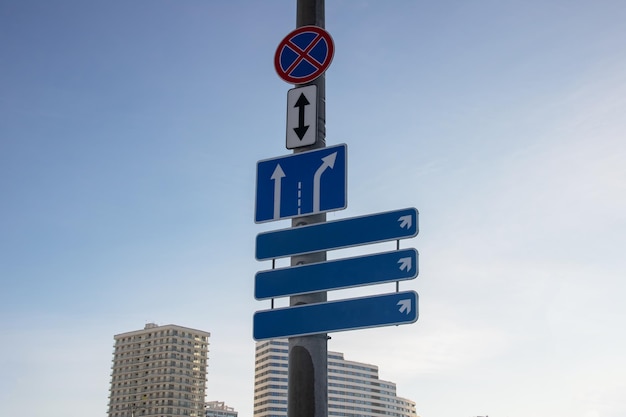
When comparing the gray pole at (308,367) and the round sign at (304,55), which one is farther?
the round sign at (304,55)

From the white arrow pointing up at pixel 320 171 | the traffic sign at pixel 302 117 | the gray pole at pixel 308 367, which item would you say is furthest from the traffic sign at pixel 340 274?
the traffic sign at pixel 302 117

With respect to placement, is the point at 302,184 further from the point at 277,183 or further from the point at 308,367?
the point at 308,367

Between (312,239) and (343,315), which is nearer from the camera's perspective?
(343,315)

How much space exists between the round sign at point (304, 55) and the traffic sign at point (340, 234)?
68.4 inches

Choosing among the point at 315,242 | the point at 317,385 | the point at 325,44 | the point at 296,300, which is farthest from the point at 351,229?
the point at 325,44

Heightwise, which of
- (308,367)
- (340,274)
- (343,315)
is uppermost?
(340,274)

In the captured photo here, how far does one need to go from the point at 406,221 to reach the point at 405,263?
1.40 ft

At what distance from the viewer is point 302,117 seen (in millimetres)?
8180

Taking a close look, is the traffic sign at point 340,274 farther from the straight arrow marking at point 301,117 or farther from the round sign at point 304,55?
the round sign at point 304,55

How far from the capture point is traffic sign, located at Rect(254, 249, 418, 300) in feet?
23.2

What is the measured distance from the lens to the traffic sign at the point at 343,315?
6.89 metres

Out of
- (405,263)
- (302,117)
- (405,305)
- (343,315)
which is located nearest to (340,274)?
(343,315)

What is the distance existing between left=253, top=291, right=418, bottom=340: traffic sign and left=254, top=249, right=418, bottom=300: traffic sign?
180 mm

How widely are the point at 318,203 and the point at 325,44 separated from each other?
5.93 ft
